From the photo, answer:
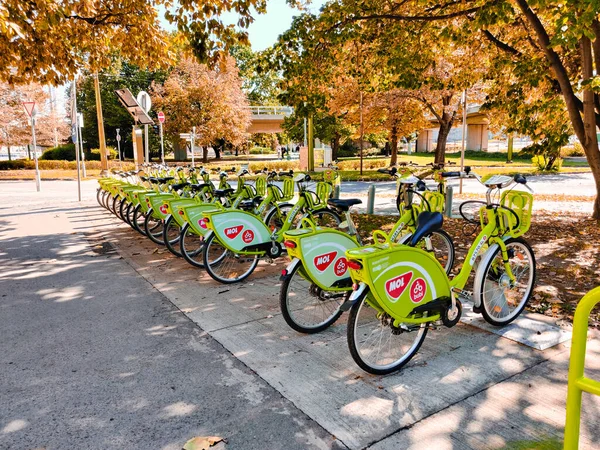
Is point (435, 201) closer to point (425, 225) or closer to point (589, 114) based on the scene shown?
point (425, 225)

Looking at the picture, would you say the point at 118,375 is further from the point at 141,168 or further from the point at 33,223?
the point at 141,168

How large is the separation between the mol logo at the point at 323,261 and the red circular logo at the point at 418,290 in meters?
0.99

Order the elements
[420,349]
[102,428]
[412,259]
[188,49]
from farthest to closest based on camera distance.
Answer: [188,49] < [420,349] < [412,259] < [102,428]

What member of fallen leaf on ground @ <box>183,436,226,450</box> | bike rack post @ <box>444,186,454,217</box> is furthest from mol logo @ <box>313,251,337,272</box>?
bike rack post @ <box>444,186,454,217</box>

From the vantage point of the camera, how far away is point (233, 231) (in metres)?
5.30

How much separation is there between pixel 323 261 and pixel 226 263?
7.32 ft

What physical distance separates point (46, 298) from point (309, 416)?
370cm

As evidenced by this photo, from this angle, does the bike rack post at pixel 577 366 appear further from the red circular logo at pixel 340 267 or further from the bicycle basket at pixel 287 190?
the bicycle basket at pixel 287 190

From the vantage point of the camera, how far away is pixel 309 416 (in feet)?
8.86

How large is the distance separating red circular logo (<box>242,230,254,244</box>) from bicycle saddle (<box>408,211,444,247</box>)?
2.31 m

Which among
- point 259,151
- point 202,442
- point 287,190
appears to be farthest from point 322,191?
point 259,151

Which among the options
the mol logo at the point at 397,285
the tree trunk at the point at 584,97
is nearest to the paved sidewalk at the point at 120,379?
the mol logo at the point at 397,285

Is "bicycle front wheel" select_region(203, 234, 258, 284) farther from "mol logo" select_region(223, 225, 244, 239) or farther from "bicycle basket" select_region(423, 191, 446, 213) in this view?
"bicycle basket" select_region(423, 191, 446, 213)

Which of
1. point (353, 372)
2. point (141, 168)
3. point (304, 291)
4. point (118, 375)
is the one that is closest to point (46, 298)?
point (118, 375)
